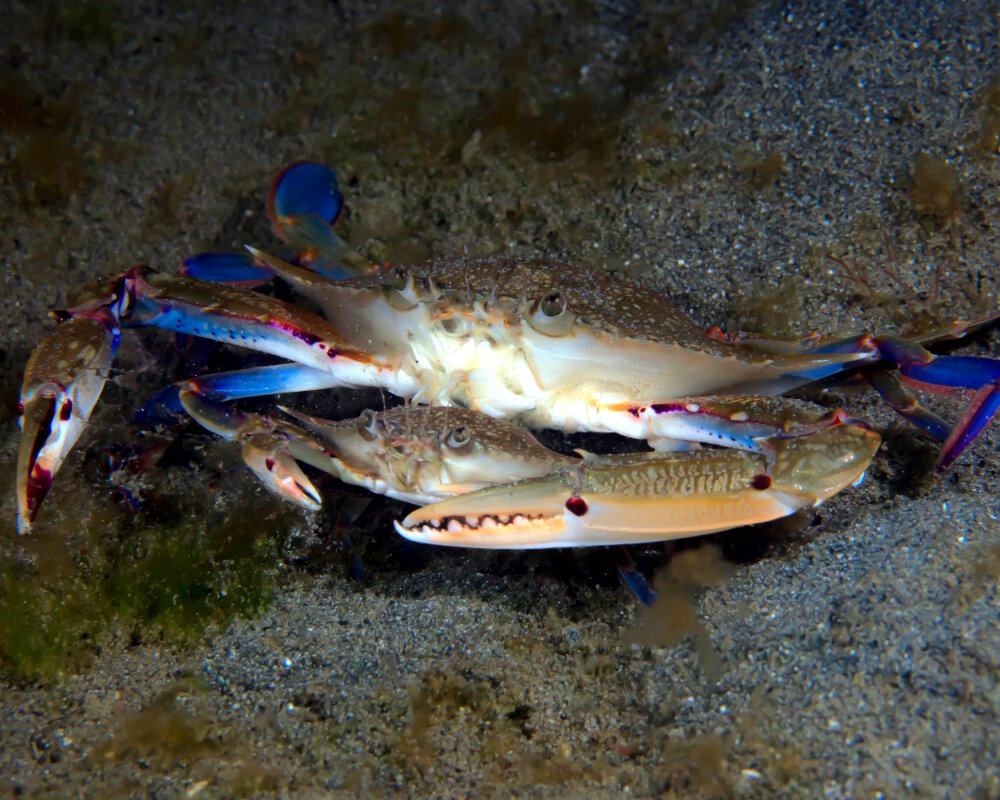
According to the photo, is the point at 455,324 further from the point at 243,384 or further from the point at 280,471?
the point at 243,384

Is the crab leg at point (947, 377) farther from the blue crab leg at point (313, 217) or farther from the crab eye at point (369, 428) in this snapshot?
the blue crab leg at point (313, 217)

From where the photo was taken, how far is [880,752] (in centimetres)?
179

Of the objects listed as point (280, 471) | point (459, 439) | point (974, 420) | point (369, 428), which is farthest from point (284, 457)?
point (974, 420)

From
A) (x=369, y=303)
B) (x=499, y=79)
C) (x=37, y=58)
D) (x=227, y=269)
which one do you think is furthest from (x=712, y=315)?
(x=37, y=58)

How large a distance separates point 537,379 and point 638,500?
0.86m

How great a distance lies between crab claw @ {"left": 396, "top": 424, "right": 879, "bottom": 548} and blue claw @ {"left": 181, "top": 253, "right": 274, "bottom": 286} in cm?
202

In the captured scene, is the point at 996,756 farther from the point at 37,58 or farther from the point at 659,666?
the point at 37,58

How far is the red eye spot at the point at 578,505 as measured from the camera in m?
2.17

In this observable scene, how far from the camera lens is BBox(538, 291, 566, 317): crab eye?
260 centimetres

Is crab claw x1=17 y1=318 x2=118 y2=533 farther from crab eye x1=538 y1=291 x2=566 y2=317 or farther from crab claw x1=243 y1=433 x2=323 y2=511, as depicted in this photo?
crab eye x1=538 y1=291 x2=566 y2=317

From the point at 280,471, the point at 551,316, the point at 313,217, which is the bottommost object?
the point at 280,471

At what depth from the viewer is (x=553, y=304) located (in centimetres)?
260

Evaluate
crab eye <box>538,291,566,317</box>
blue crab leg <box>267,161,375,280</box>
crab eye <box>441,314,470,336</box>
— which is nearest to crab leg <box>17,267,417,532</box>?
crab eye <box>441,314,470,336</box>

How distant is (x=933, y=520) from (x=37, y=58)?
5.65m
